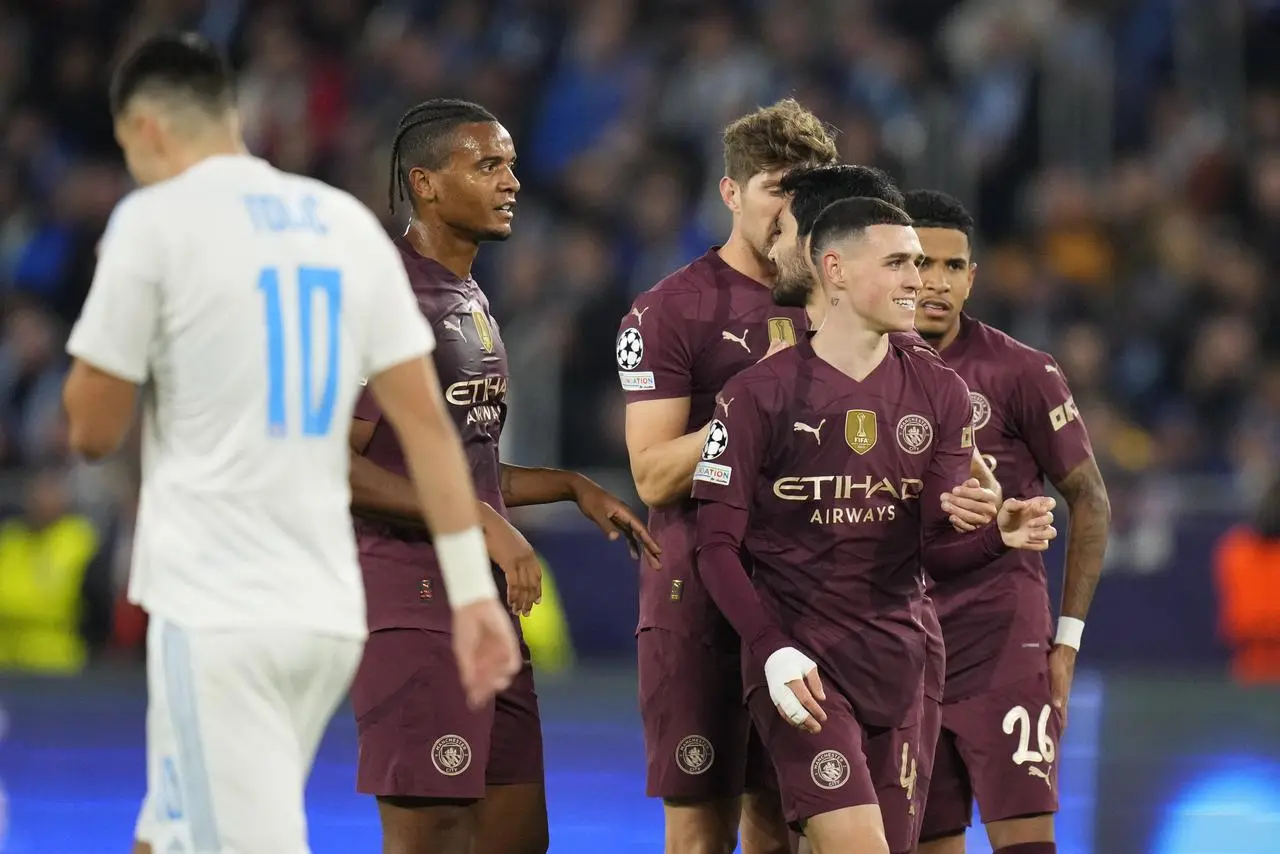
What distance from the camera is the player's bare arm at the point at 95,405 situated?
159 inches

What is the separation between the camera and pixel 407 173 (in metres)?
6.01

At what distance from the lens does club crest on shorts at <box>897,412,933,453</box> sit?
5695mm

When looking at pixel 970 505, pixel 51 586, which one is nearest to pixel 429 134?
pixel 970 505

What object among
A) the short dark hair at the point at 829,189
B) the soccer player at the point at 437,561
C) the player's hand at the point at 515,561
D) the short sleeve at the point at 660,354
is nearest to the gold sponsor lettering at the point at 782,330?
the short sleeve at the point at 660,354

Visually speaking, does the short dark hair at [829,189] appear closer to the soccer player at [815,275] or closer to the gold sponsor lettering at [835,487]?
the soccer player at [815,275]

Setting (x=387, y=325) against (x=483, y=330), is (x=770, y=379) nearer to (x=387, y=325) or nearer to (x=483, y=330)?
(x=483, y=330)

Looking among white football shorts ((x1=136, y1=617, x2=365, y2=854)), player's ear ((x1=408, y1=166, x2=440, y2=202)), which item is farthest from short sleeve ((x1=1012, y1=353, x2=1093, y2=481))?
white football shorts ((x1=136, y1=617, x2=365, y2=854))

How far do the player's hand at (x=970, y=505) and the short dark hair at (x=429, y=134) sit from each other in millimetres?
1684

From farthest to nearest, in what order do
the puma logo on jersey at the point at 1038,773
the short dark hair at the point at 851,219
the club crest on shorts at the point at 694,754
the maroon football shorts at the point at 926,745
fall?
the puma logo on jersey at the point at 1038,773 < the club crest on shorts at the point at 694,754 < the maroon football shorts at the point at 926,745 < the short dark hair at the point at 851,219

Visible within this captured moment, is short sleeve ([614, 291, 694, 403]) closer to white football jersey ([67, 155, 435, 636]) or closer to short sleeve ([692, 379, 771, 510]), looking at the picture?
short sleeve ([692, 379, 771, 510])

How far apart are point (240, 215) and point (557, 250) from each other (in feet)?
31.6

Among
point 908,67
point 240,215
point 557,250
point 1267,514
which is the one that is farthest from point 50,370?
point 240,215

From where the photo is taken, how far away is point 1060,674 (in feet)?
21.8

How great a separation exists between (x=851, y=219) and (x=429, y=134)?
1212 millimetres
